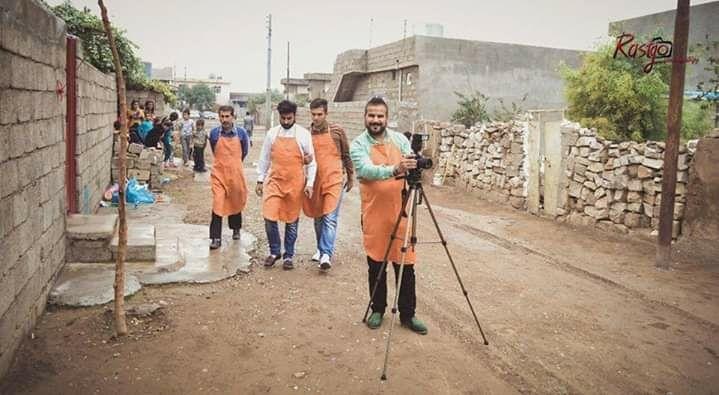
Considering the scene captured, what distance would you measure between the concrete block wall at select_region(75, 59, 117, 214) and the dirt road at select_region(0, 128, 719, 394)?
242cm

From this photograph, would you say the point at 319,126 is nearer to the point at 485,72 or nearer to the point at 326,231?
the point at 326,231

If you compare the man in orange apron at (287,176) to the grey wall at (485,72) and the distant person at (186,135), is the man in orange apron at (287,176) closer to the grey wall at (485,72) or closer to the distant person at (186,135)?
the distant person at (186,135)

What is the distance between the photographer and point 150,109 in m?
14.1

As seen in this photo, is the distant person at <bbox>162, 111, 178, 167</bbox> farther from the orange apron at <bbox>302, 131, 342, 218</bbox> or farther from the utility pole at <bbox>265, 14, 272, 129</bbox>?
the utility pole at <bbox>265, 14, 272, 129</bbox>

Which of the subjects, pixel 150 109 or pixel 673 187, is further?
pixel 150 109

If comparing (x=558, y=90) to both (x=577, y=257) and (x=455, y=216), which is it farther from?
(x=577, y=257)

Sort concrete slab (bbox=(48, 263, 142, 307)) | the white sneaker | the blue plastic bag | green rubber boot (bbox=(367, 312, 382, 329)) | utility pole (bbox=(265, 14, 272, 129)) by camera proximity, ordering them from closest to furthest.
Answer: green rubber boot (bbox=(367, 312, 382, 329)) < concrete slab (bbox=(48, 263, 142, 307)) < the white sneaker < the blue plastic bag < utility pole (bbox=(265, 14, 272, 129))

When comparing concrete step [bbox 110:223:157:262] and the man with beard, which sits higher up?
the man with beard

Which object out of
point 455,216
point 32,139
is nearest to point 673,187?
point 455,216

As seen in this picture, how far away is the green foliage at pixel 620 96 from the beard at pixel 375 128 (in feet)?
27.7

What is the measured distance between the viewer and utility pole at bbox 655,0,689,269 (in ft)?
21.0

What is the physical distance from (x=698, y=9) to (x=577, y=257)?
41.9 ft

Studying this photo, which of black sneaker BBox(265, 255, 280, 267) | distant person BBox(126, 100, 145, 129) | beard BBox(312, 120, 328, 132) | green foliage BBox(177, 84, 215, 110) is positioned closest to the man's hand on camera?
beard BBox(312, 120, 328, 132)

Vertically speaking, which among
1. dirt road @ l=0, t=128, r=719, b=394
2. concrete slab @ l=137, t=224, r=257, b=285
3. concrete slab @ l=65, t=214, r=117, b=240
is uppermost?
concrete slab @ l=65, t=214, r=117, b=240
